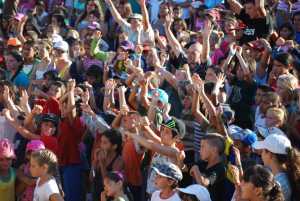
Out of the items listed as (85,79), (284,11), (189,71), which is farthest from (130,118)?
(284,11)

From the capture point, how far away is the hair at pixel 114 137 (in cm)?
745

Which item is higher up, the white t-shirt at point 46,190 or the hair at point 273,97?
the hair at point 273,97

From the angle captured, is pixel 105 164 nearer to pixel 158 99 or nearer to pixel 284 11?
pixel 158 99

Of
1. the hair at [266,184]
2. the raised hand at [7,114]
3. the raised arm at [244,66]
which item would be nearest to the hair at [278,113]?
the hair at [266,184]

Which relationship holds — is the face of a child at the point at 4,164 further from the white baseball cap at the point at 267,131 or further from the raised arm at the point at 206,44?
the raised arm at the point at 206,44

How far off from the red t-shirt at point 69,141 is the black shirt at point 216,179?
7.70ft

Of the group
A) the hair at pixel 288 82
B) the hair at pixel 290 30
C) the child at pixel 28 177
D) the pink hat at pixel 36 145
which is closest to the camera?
the child at pixel 28 177

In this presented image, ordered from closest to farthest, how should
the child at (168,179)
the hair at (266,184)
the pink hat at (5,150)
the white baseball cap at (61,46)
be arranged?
the hair at (266,184)
the child at (168,179)
the pink hat at (5,150)
the white baseball cap at (61,46)

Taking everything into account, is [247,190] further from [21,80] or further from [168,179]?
[21,80]

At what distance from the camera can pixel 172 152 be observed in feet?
22.5

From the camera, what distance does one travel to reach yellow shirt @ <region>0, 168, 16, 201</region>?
717 centimetres

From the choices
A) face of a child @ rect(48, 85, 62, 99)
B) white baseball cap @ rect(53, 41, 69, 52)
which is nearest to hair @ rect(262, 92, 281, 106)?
face of a child @ rect(48, 85, 62, 99)

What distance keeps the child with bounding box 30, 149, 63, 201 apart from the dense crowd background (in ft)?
0.04

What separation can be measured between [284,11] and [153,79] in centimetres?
331
